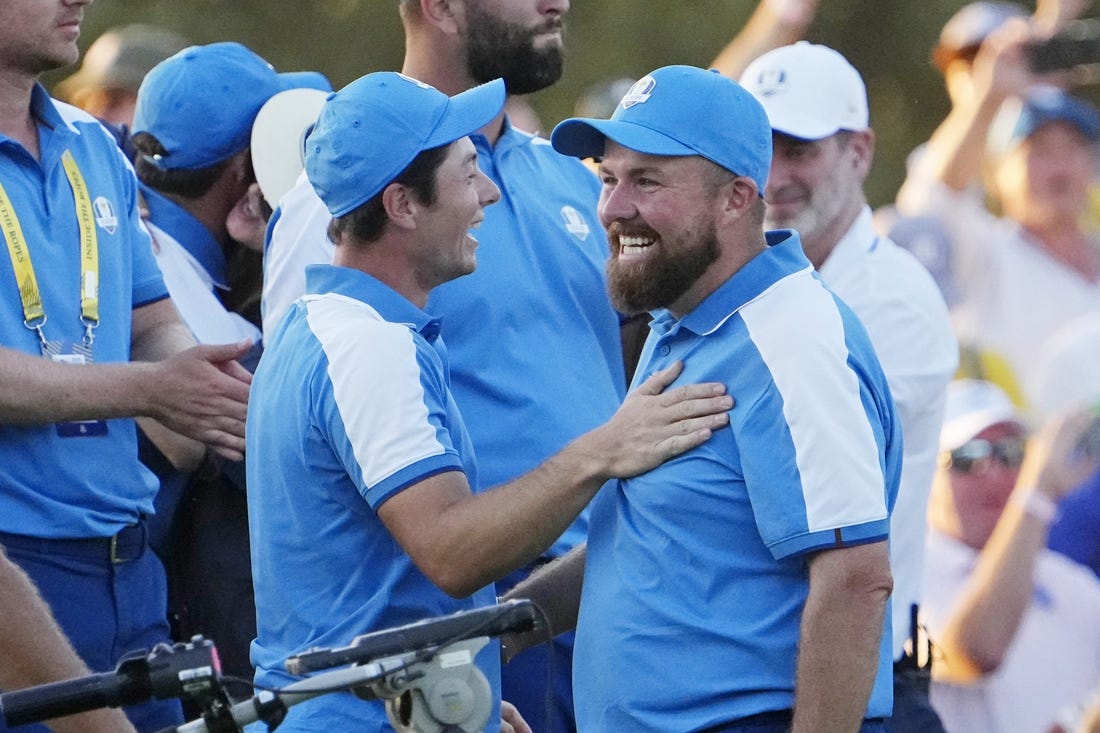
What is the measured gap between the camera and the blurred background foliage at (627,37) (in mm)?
14812

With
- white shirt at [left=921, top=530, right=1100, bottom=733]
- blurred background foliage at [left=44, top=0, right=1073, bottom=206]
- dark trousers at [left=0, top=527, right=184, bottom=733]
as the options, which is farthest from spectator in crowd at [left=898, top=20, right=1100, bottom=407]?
blurred background foliage at [left=44, top=0, right=1073, bottom=206]

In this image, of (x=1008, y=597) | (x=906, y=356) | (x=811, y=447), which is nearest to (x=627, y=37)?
(x=1008, y=597)

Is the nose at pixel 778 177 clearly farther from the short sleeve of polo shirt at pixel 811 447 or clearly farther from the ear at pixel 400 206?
the short sleeve of polo shirt at pixel 811 447

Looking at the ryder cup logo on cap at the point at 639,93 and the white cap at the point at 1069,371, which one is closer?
the ryder cup logo on cap at the point at 639,93

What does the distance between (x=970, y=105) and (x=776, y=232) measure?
13.9ft

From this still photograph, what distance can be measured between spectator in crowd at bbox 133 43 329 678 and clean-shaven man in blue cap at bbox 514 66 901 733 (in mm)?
1522

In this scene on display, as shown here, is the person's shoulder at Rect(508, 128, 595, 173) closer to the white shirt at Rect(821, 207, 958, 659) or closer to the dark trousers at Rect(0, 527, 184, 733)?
the white shirt at Rect(821, 207, 958, 659)

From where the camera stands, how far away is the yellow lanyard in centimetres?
436

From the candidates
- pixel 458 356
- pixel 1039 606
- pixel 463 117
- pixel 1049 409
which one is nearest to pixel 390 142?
pixel 463 117

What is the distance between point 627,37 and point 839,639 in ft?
40.4

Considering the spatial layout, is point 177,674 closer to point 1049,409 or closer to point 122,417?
point 122,417

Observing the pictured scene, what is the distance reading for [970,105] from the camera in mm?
7961

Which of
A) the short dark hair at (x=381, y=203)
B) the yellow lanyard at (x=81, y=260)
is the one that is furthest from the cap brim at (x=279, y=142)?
the short dark hair at (x=381, y=203)

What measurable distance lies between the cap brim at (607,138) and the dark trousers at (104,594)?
4.79ft
